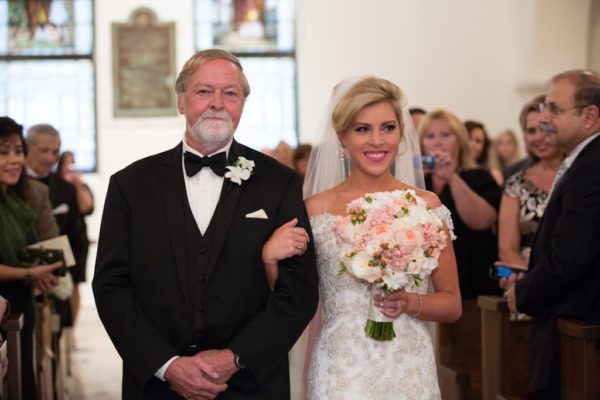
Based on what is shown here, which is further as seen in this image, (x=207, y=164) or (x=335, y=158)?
(x=335, y=158)

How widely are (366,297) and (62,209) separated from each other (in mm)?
4877

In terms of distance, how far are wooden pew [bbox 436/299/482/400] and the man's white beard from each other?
10.1ft

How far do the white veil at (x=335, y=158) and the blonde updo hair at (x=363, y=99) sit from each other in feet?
0.34

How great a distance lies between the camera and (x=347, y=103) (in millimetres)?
3930

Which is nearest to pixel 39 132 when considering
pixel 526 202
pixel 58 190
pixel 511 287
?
pixel 58 190

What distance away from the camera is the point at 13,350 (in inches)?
189

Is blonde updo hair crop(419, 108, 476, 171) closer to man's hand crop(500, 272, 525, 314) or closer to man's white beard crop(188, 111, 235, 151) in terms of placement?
man's hand crop(500, 272, 525, 314)

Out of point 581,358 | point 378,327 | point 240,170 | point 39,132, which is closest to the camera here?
point 240,170

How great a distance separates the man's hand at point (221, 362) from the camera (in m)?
3.31

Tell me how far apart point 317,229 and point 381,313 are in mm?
445

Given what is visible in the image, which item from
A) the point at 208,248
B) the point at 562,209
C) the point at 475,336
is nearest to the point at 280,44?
the point at 475,336

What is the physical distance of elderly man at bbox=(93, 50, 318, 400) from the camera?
336cm

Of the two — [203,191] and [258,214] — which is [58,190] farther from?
[258,214]

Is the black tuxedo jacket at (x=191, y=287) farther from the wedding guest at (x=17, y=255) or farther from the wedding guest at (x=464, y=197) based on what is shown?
the wedding guest at (x=464, y=197)
